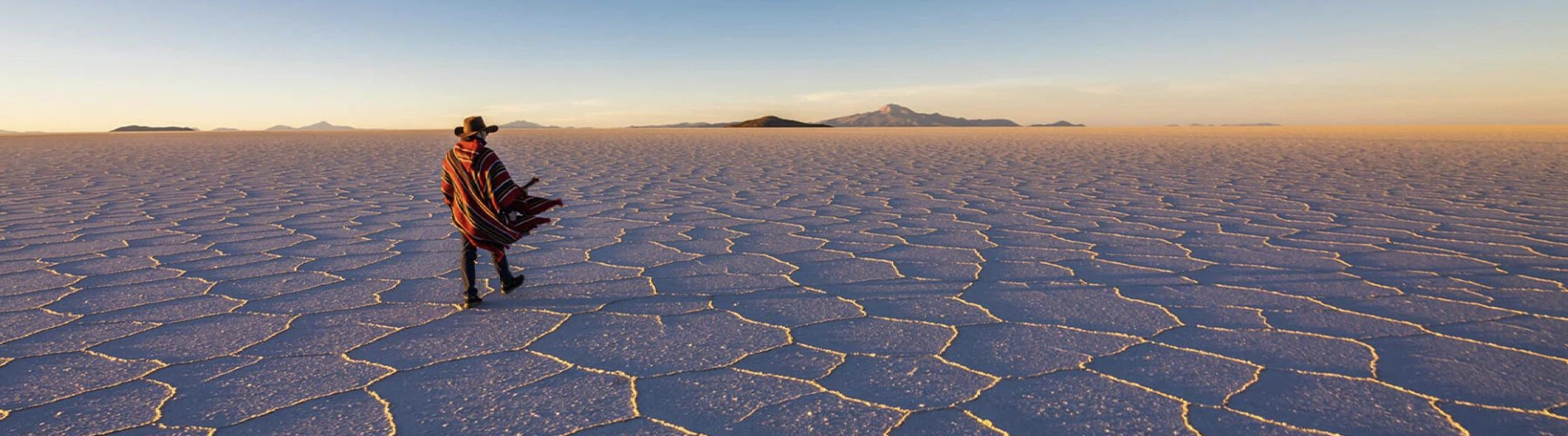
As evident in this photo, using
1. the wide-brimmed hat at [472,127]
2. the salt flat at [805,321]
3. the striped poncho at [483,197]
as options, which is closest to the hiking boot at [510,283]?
the salt flat at [805,321]

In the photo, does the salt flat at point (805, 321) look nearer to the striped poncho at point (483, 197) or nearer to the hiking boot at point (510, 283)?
the hiking boot at point (510, 283)

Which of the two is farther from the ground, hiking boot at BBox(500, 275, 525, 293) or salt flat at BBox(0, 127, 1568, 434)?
hiking boot at BBox(500, 275, 525, 293)

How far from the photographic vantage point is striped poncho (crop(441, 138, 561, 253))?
278 centimetres

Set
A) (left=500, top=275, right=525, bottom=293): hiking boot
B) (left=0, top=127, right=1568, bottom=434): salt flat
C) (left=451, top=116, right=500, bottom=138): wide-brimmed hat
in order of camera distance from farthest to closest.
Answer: (left=500, top=275, right=525, bottom=293): hiking boot
(left=451, top=116, right=500, bottom=138): wide-brimmed hat
(left=0, top=127, right=1568, bottom=434): salt flat

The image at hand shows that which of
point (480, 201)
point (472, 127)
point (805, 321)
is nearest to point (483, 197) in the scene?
point (480, 201)

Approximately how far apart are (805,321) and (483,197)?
1.10 m

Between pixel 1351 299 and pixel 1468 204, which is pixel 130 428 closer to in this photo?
pixel 1351 299

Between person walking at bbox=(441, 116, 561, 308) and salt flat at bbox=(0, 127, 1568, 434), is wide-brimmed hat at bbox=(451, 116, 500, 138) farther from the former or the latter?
salt flat at bbox=(0, 127, 1568, 434)

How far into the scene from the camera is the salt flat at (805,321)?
1963 mm

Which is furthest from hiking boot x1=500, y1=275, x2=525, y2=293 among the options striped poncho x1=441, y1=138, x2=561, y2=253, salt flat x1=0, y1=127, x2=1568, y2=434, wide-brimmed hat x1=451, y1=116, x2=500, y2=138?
wide-brimmed hat x1=451, y1=116, x2=500, y2=138

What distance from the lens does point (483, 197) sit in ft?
9.18

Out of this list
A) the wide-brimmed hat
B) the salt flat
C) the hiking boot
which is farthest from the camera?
the hiking boot

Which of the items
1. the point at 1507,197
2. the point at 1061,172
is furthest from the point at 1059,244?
the point at 1061,172

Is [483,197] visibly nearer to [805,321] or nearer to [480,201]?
[480,201]
